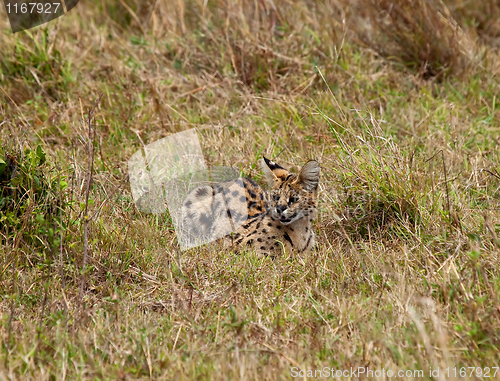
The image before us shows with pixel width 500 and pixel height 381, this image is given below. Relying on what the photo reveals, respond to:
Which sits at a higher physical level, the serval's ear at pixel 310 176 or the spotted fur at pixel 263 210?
the serval's ear at pixel 310 176

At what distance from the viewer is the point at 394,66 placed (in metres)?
6.83

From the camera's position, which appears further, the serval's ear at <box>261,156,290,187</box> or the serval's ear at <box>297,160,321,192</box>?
the serval's ear at <box>261,156,290,187</box>

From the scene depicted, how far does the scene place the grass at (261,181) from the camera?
3.23 metres

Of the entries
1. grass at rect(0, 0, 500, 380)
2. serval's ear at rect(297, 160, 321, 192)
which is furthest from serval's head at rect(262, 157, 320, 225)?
grass at rect(0, 0, 500, 380)

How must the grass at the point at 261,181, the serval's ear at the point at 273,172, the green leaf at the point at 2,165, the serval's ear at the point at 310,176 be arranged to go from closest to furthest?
the grass at the point at 261,181 → the green leaf at the point at 2,165 → the serval's ear at the point at 310,176 → the serval's ear at the point at 273,172

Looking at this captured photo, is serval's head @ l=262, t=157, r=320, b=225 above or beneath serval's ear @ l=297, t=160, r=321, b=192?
beneath

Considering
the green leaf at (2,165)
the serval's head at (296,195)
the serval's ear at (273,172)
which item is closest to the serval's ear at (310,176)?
the serval's head at (296,195)

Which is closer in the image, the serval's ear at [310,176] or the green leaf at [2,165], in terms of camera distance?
the green leaf at [2,165]

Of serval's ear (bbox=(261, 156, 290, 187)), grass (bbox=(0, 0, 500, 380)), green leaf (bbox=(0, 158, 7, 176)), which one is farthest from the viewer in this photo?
serval's ear (bbox=(261, 156, 290, 187))

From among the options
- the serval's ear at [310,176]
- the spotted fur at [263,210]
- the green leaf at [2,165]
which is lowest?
the spotted fur at [263,210]

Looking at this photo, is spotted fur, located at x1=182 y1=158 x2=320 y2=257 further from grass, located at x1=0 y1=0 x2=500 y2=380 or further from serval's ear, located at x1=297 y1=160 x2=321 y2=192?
grass, located at x1=0 y1=0 x2=500 y2=380

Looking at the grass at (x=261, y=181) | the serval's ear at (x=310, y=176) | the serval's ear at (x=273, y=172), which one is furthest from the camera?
the serval's ear at (x=273, y=172)

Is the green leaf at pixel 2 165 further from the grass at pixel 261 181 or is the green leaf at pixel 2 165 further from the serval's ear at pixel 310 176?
the serval's ear at pixel 310 176

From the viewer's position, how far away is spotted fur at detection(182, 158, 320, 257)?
A: 4555mm
